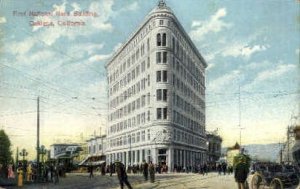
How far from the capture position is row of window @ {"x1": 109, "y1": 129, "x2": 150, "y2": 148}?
2545 centimetres

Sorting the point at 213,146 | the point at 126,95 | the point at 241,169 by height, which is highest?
the point at 126,95

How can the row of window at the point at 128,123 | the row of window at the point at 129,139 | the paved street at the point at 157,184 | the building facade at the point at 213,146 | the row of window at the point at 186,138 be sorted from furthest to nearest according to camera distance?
the building facade at the point at 213,146 → the row of window at the point at 186,138 → the row of window at the point at 129,139 → the row of window at the point at 128,123 → the paved street at the point at 157,184

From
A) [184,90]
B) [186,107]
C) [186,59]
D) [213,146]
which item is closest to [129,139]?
[186,59]

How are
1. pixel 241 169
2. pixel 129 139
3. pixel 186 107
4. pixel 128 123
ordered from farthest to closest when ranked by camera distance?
pixel 186 107 → pixel 129 139 → pixel 128 123 → pixel 241 169

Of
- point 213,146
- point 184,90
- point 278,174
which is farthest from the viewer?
point 213,146

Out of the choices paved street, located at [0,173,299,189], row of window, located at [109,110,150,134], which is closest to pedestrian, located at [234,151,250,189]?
paved street, located at [0,173,299,189]

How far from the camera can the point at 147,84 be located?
29391mm

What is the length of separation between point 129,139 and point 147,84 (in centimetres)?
415

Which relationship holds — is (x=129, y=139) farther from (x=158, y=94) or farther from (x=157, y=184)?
(x=158, y=94)

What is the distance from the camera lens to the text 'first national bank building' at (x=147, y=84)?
2428cm

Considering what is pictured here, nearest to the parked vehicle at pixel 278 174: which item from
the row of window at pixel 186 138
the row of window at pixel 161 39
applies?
the row of window at pixel 161 39

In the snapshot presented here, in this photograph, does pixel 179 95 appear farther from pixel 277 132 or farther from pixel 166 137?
pixel 277 132

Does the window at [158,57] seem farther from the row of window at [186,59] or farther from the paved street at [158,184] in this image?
the paved street at [158,184]

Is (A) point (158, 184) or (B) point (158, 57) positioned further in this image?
(B) point (158, 57)
